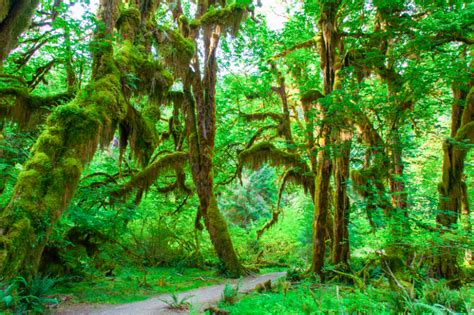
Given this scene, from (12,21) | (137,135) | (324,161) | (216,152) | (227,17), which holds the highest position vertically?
(227,17)

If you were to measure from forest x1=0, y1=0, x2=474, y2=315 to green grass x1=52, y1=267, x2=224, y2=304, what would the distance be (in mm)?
92

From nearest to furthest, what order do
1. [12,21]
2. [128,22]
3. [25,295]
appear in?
[12,21]
[25,295]
[128,22]

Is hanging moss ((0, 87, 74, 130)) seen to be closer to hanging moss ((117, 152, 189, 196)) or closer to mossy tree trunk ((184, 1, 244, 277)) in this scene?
hanging moss ((117, 152, 189, 196))

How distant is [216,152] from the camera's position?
1357 cm

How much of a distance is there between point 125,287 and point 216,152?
6.66 m

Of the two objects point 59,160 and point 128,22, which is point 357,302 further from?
point 128,22

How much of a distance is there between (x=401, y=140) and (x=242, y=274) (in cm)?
689

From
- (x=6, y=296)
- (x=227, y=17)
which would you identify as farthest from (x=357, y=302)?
(x=227, y=17)

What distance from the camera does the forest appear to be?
551 centimetres

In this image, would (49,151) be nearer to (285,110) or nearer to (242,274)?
(242,274)

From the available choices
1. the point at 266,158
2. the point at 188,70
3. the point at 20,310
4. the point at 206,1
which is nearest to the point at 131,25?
the point at 188,70

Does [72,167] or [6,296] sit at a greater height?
[72,167]

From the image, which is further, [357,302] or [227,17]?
[227,17]

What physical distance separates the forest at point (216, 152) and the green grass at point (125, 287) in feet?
0.30
